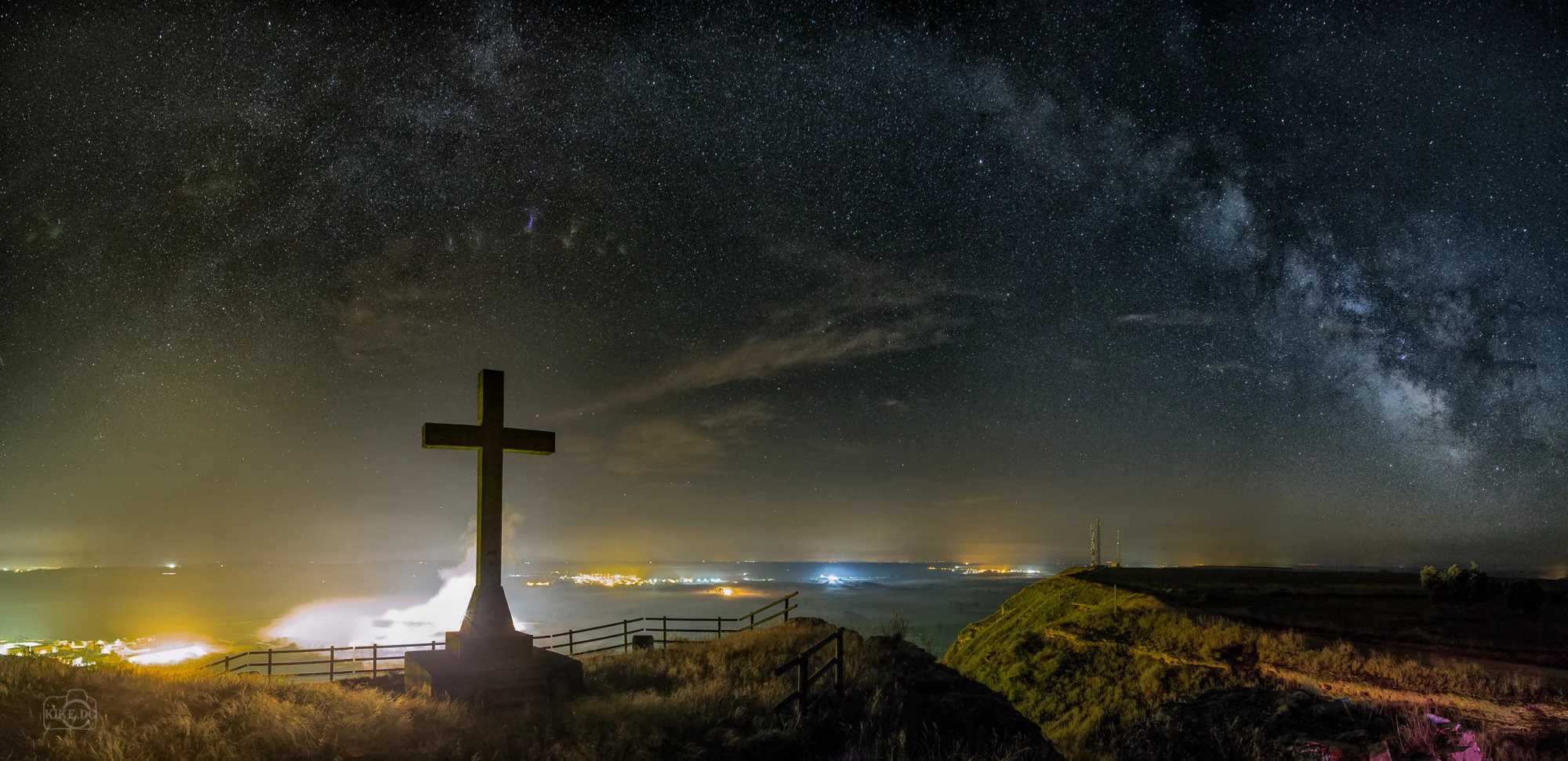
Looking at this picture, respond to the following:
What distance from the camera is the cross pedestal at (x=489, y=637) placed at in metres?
11.2

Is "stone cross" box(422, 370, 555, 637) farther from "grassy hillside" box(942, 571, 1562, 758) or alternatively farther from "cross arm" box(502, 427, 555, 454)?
"grassy hillside" box(942, 571, 1562, 758)

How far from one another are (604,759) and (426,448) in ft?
23.9

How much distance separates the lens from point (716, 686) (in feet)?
37.9

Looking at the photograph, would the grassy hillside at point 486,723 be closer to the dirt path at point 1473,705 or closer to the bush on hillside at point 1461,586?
the dirt path at point 1473,705

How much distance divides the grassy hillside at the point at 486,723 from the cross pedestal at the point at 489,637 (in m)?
0.60

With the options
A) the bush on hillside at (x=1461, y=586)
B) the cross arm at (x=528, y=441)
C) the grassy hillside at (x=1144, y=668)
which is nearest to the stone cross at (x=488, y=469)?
the cross arm at (x=528, y=441)

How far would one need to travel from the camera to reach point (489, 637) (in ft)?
39.2

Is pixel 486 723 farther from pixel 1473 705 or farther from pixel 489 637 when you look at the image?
pixel 1473 705

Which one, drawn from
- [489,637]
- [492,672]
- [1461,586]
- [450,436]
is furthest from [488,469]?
[1461,586]

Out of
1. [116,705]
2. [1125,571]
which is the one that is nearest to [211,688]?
[116,705]

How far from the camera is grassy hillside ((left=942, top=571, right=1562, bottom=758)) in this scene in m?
12.9

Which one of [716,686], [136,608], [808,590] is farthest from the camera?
[808,590]

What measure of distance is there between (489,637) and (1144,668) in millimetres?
16857

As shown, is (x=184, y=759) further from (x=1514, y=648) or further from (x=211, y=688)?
(x=1514, y=648)
